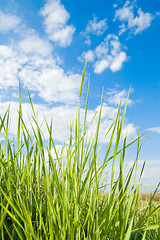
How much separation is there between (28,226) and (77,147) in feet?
0.98

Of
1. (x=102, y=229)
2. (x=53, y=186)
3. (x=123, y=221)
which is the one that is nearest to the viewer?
(x=123, y=221)

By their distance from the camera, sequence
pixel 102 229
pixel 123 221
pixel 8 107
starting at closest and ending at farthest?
pixel 123 221 < pixel 102 229 < pixel 8 107

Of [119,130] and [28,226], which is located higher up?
[119,130]

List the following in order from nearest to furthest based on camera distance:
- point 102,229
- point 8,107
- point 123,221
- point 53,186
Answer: point 123,221, point 102,229, point 53,186, point 8,107

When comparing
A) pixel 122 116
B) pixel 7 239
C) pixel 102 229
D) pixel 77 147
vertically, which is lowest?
pixel 7 239

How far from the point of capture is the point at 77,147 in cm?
73

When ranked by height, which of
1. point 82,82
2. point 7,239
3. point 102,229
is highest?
point 82,82

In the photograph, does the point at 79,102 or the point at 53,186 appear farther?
the point at 53,186

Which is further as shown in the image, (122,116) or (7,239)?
(7,239)

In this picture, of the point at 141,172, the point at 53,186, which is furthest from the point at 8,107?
the point at 141,172

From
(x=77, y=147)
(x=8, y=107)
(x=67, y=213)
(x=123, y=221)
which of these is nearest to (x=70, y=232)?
(x=67, y=213)

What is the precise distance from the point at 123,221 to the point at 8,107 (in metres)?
0.73

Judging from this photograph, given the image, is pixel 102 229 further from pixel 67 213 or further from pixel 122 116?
pixel 122 116

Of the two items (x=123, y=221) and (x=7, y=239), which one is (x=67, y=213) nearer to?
(x=123, y=221)
